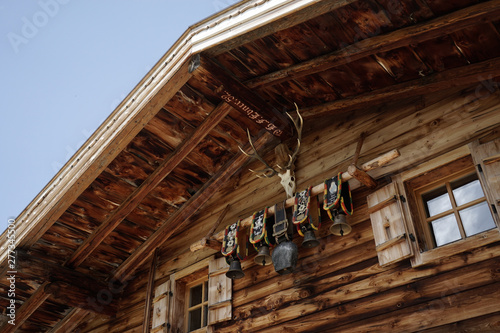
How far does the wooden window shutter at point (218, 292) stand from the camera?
227 inches

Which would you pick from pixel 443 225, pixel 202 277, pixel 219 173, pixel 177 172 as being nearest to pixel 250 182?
pixel 219 173

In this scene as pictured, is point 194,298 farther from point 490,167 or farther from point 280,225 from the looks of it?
point 490,167

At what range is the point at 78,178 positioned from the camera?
6051 millimetres

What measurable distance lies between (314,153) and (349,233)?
1.27m

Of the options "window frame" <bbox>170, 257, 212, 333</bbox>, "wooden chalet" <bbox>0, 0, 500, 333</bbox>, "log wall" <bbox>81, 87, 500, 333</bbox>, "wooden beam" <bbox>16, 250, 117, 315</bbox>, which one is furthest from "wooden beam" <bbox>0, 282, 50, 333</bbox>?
"log wall" <bbox>81, 87, 500, 333</bbox>

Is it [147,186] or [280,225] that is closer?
[280,225]

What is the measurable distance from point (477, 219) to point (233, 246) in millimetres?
2484

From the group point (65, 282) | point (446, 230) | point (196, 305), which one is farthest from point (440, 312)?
point (65, 282)

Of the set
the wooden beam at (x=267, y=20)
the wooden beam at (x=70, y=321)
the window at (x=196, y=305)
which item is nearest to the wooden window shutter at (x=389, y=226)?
the wooden beam at (x=267, y=20)

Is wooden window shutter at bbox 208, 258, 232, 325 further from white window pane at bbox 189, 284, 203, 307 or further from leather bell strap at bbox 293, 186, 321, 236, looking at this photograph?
leather bell strap at bbox 293, 186, 321, 236

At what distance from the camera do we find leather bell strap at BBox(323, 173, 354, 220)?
5.01m

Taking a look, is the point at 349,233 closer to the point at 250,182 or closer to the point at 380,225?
the point at 380,225

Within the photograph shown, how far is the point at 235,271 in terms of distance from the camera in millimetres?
5586

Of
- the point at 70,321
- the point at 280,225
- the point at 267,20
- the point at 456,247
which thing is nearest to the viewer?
the point at 456,247
